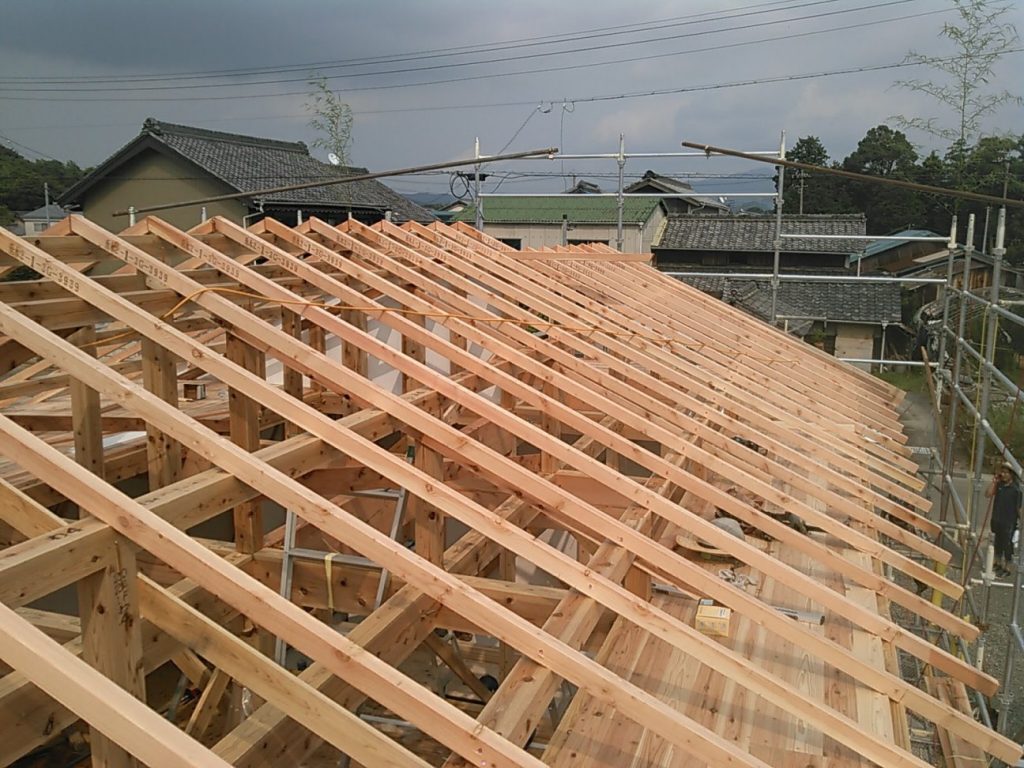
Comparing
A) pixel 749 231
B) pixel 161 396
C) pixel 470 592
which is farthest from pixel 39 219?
pixel 470 592

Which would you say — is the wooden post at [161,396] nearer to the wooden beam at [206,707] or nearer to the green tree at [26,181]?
the wooden beam at [206,707]

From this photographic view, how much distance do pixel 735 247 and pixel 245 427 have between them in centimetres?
2340

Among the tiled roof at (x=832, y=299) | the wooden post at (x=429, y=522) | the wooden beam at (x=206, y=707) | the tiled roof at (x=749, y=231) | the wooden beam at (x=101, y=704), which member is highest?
the tiled roof at (x=749, y=231)

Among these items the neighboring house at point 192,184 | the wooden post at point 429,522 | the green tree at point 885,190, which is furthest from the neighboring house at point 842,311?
the wooden post at point 429,522

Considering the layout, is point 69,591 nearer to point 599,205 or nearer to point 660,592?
point 660,592

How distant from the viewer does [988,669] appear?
375 inches

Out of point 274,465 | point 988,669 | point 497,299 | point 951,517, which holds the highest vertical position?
point 497,299

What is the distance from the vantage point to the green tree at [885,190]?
37094 millimetres

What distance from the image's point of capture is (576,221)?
30781mm

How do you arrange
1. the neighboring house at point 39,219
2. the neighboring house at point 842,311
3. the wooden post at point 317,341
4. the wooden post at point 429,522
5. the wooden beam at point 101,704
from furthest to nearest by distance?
the neighboring house at point 39,219 → the neighboring house at point 842,311 → the wooden post at point 317,341 → the wooden post at point 429,522 → the wooden beam at point 101,704

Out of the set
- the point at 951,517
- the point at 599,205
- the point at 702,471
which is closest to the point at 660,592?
the point at 702,471

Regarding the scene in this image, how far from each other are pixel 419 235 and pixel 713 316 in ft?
11.1

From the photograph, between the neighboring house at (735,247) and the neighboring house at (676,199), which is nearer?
the neighboring house at (735,247)

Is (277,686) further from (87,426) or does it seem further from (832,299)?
(832,299)
